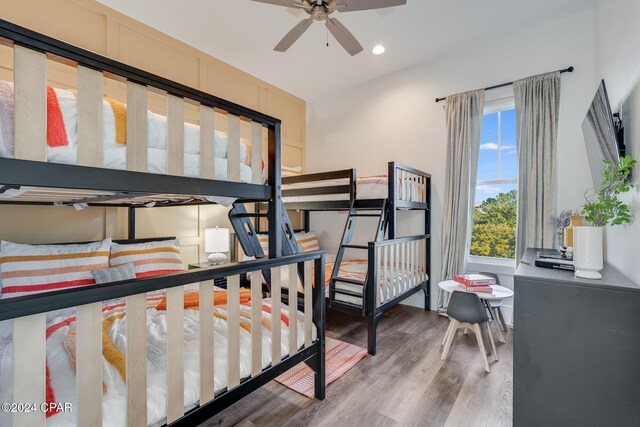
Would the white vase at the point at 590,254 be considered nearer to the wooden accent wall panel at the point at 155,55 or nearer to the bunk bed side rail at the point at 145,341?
the bunk bed side rail at the point at 145,341

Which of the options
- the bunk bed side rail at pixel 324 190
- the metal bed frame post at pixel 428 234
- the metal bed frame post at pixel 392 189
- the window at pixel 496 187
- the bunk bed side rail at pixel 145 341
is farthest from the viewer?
the metal bed frame post at pixel 428 234

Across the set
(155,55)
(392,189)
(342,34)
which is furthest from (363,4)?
(155,55)

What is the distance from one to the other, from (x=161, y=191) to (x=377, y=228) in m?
1.97

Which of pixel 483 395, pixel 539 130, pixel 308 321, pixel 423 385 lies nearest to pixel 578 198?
pixel 539 130

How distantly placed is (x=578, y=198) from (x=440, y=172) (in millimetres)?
1260

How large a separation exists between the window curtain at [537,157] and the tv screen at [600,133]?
0.70 metres

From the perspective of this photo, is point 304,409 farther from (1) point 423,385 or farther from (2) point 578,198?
(2) point 578,198

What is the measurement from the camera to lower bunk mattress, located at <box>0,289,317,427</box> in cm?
98

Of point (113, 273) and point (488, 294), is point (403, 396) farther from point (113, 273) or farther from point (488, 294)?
point (113, 273)

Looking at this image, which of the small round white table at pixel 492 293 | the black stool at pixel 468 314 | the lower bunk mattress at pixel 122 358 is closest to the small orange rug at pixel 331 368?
the lower bunk mattress at pixel 122 358

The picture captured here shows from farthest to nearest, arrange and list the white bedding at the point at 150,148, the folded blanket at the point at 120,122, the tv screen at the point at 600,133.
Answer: the tv screen at the point at 600,133, the folded blanket at the point at 120,122, the white bedding at the point at 150,148

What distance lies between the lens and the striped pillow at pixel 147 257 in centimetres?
238

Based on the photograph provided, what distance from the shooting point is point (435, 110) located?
3498mm

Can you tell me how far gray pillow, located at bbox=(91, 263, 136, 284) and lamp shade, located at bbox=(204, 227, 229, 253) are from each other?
2.83ft
